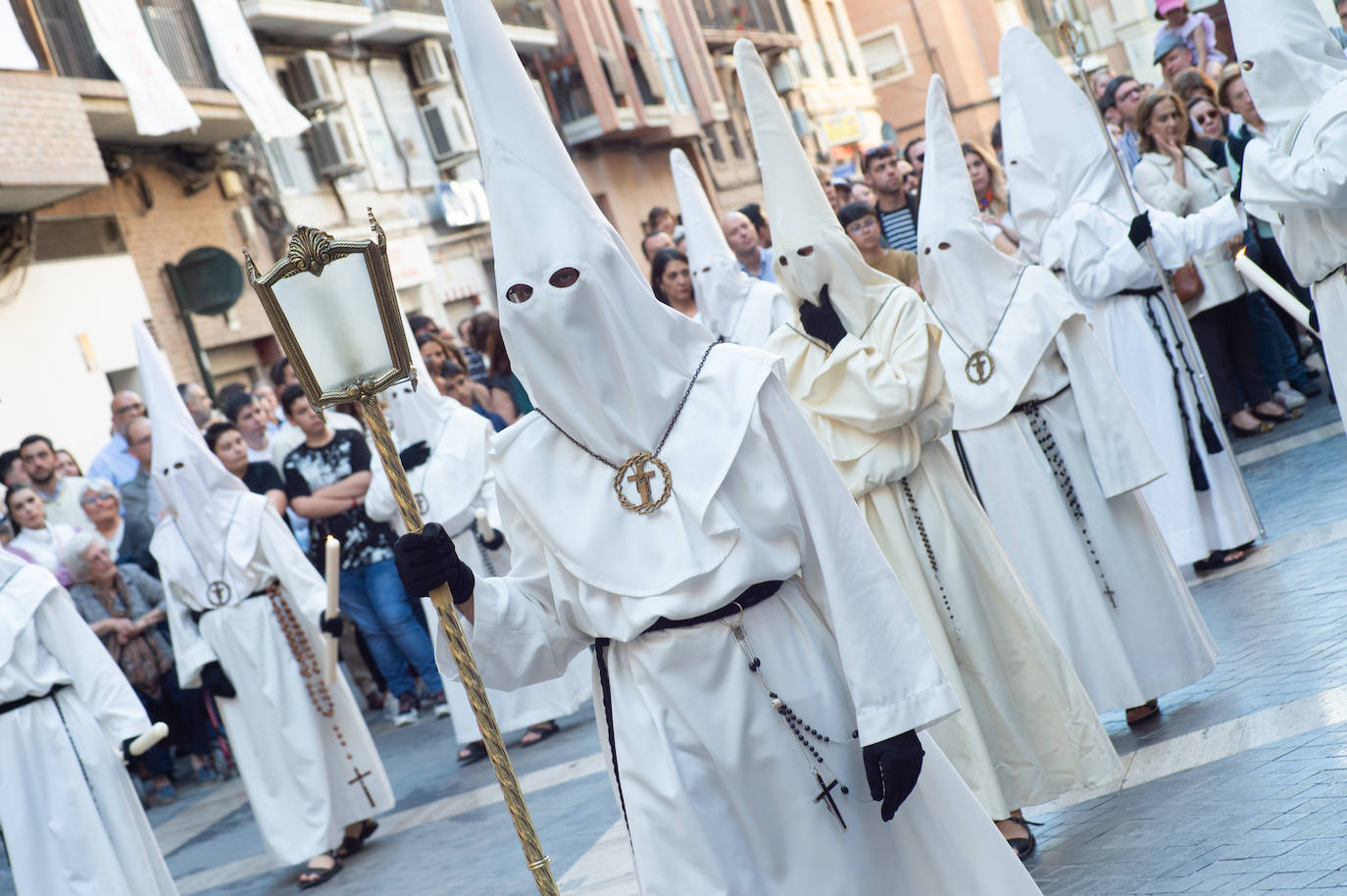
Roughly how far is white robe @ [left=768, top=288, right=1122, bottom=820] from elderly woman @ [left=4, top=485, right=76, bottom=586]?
255 inches

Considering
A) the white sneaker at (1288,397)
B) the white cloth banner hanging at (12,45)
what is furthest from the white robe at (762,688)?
the white cloth banner hanging at (12,45)

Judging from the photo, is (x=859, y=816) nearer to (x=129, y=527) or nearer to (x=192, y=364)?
(x=129, y=527)

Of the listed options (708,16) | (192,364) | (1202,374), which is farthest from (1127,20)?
(1202,374)

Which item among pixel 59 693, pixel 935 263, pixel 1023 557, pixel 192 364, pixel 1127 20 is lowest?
pixel 1023 557

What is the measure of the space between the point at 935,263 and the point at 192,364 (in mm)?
15218

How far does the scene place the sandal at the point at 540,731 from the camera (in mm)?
9508

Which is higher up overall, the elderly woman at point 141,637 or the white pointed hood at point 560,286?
the white pointed hood at point 560,286

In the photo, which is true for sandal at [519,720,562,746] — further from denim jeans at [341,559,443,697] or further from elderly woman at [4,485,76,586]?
elderly woman at [4,485,76,586]

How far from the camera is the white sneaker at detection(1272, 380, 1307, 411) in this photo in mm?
11602

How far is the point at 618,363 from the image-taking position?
147 inches

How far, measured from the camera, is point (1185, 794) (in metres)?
5.18

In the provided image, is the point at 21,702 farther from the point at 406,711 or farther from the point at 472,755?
the point at 406,711

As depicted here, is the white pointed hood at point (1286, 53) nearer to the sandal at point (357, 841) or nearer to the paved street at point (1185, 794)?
the paved street at point (1185, 794)

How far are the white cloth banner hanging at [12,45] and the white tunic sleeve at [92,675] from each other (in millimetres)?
11634
